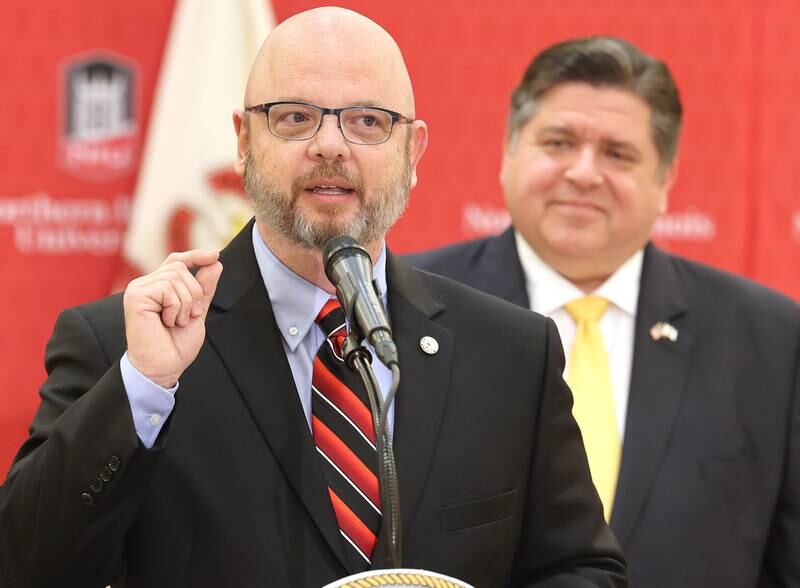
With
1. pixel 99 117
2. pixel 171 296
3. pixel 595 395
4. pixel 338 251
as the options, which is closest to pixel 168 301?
pixel 171 296

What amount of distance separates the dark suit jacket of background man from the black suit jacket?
757 mm

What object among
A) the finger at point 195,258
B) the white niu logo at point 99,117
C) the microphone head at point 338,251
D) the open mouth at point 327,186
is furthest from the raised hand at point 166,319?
the white niu logo at point 99,117

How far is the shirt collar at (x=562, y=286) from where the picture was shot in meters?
3.14

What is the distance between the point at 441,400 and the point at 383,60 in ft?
1.84

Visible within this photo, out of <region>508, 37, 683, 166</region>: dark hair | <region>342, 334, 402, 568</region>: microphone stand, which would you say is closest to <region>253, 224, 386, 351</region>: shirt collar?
<region>342, 334, 402, 568</region>: microphone stand

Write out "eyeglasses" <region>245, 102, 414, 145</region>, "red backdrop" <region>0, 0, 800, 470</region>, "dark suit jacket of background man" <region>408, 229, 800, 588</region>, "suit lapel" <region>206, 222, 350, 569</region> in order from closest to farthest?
"suit lapel" <region>206, 222, 350, 569</region>
"eyeglasses" <region>245, 102, 414, 145</region>
"dark suit jacket of background man" <region>408, 229, 800, 588</region>
"red backdrop" <region>0, 0, 800, 470</region>

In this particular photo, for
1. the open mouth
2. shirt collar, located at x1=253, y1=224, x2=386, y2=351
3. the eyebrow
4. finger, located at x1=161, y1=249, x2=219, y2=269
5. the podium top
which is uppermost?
the eyebrow

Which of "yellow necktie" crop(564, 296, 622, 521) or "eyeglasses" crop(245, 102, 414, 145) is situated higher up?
"eyeglasses" crop(245, 102, 414, 145)

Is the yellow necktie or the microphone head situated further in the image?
the yellow necktie

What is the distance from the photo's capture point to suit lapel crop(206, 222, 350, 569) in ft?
6.27

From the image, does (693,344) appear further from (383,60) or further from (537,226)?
(383,60)

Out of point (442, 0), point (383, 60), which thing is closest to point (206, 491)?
point (383, 60)

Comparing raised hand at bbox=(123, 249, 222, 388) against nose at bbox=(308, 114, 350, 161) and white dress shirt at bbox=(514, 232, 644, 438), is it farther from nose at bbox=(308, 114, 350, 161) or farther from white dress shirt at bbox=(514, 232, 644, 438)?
white dress shirt at bbox=(514, 232, 644, 438)

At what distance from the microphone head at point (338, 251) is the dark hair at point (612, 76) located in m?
1.54
